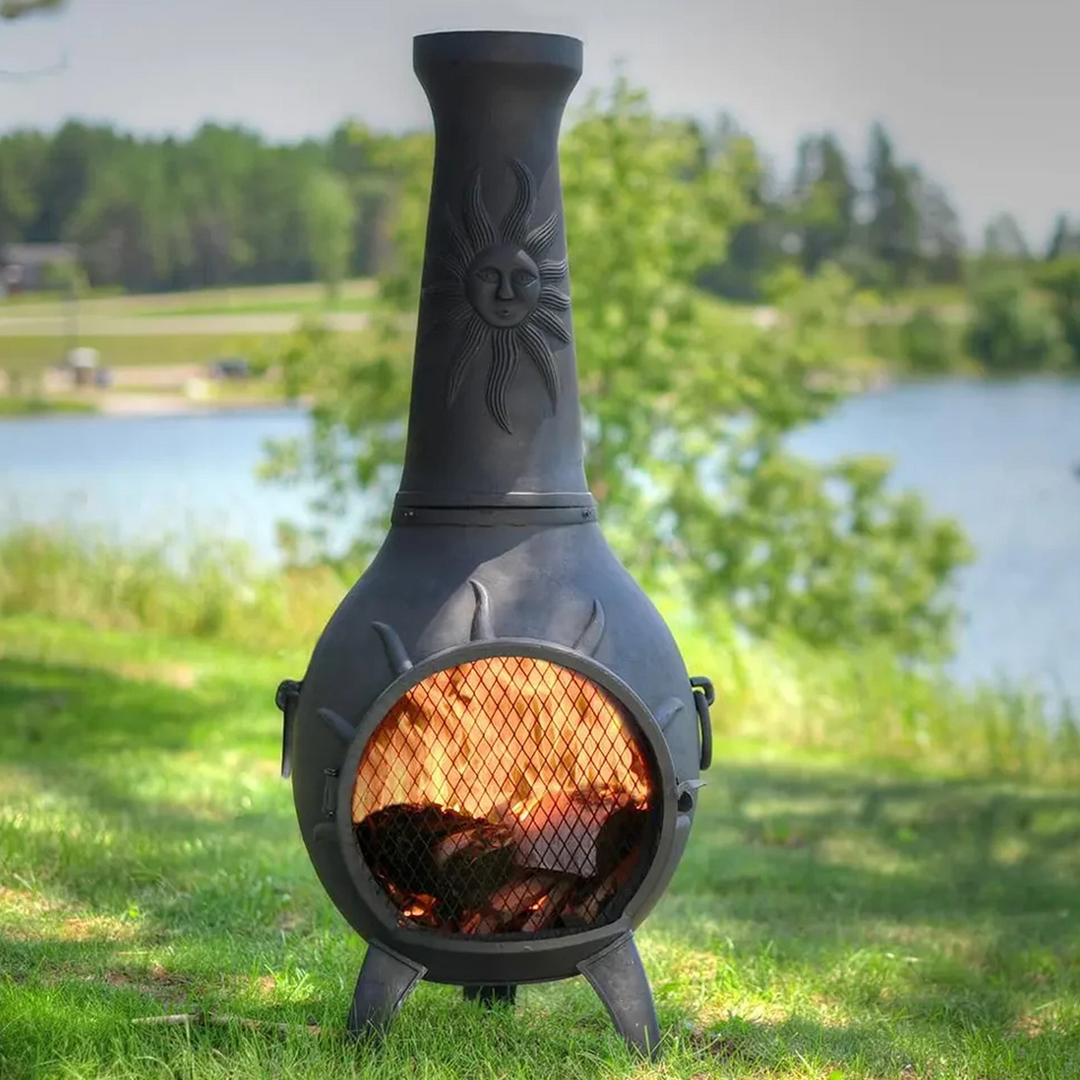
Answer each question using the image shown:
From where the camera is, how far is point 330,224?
55.2 feet

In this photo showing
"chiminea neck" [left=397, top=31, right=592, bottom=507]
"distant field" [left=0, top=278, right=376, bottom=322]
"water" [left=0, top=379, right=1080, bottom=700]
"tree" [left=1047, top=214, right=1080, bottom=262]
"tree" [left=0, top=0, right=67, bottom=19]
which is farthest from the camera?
"tree" [left=1047, top=214, right=1080, bottom=262]

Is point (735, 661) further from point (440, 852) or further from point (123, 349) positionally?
point (123, 349)

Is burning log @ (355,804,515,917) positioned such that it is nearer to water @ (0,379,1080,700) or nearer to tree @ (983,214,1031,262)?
water @ (0,379,1080,700)

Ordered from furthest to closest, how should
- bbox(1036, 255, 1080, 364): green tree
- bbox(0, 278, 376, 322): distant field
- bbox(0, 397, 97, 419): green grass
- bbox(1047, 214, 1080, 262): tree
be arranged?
bbox(1047, 214, 1080, 262): tree
bbox(1036, 255, 1080, 364): green tree
bbox(0, 278, 376, 322): distant field
bbox(0, 397, 97, 419): green grass

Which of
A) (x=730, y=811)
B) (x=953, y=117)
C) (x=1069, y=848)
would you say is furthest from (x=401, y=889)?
(x=953, y=117)

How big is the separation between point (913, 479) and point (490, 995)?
577 inches

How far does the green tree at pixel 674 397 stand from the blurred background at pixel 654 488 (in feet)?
0.14

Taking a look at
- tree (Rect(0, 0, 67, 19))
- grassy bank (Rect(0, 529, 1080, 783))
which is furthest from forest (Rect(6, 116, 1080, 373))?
tree (Rect(0, 0, 67, 19))

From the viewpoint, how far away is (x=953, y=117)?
21.0m

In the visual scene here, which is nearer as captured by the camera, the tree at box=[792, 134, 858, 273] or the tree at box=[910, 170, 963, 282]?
the tree at box=[792, 134, 858, 273]

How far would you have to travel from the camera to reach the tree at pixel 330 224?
16484 millimetres

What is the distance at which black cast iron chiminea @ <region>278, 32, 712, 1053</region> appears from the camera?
321 centimetres

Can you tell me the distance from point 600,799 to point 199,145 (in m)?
15.7

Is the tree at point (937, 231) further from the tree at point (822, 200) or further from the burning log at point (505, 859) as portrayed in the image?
the burning log at point (505, 859)
